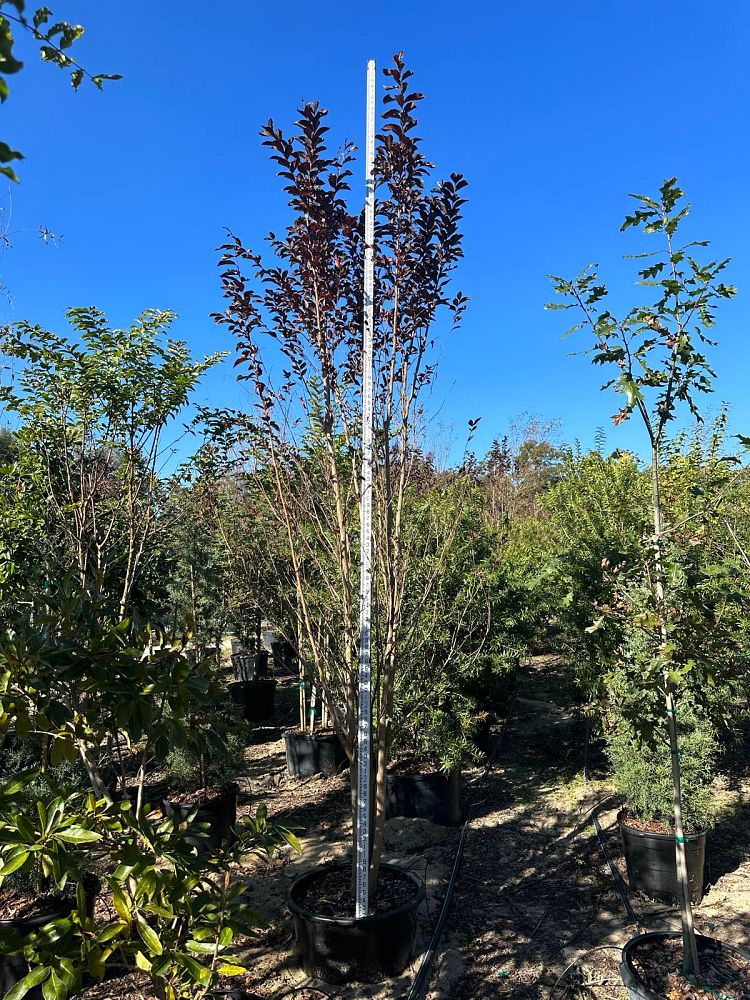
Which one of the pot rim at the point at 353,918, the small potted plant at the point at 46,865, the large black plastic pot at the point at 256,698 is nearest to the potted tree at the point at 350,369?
the pot rim at the point at 353,918

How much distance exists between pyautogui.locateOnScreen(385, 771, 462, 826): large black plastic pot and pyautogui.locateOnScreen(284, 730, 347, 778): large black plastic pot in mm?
1117

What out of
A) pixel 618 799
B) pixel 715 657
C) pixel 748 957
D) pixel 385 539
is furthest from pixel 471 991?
pixel 618 799

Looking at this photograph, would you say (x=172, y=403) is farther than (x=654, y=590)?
Yes

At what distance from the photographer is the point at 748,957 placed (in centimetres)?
268

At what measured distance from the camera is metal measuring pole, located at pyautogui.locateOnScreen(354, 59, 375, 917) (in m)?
2.89

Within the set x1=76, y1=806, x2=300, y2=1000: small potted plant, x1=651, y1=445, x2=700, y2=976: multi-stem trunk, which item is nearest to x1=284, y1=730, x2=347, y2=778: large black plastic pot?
x1=651, y1=445, x2=700, y2=976: multi-stem trunk

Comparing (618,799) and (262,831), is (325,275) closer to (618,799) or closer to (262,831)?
(262,831)

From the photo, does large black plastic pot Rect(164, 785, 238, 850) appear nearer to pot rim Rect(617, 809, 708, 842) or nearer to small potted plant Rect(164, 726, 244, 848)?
small potted plant Rect(164, 726, 244, 848)

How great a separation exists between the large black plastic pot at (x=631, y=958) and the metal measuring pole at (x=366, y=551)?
42.9 inches

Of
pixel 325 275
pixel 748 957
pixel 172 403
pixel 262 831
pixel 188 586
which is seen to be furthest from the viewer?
pixel 188 586

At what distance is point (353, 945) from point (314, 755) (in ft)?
10.5

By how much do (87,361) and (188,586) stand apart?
15.6 feet

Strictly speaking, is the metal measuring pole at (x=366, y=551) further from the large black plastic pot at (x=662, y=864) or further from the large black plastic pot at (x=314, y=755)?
the large black plastic pot at (x=314, y=755)

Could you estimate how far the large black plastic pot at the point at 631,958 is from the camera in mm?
2471
